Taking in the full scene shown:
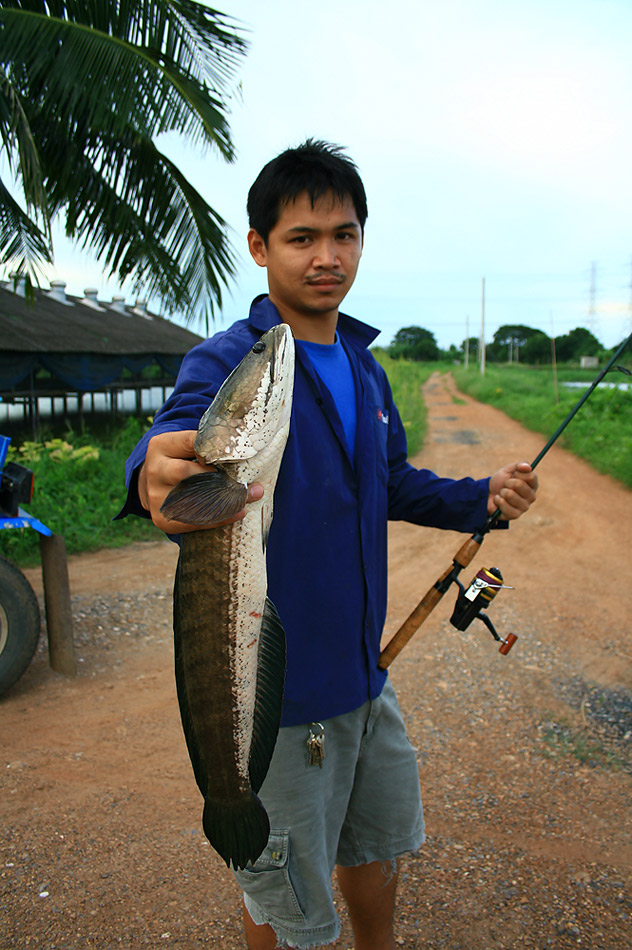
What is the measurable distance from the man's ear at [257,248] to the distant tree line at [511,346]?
41548mm

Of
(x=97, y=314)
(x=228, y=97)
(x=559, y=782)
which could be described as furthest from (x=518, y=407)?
(x=559, y=782)

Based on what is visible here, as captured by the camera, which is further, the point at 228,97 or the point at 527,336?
the point at 527,336

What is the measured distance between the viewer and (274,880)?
1.79 meters

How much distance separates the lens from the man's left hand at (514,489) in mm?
2164

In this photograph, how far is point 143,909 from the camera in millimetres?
2729

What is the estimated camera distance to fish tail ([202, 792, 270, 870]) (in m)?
1.51

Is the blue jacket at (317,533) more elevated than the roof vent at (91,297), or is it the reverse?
the roof vent at (91,297)

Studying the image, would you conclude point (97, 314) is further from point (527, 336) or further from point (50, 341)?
point (527, 336)

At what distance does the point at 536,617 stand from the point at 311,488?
15.4 feet

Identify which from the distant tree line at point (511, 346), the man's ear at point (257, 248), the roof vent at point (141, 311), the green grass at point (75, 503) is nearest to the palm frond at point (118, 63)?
the green grass at point (75, 503)

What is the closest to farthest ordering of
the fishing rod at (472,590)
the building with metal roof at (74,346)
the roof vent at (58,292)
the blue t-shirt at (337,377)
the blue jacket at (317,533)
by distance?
the blue jacket at (317,533) < the blue t-shirt at (337,377) < the fishing rod at (472,590) < the building with metal roof at (74,346) < the roof vent at (58,292)

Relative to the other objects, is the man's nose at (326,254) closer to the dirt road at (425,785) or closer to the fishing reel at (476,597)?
the fishing reel at (476,597)

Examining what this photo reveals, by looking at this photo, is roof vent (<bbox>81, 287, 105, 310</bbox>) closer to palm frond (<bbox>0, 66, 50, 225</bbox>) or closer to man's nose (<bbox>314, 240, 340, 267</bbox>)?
palm frond (<bbox>0, 66, 50, 225</bbox>)

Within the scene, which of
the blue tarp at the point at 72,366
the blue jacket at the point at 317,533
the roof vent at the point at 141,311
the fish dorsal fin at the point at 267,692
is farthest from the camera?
the roof vent at the point at 141,311
